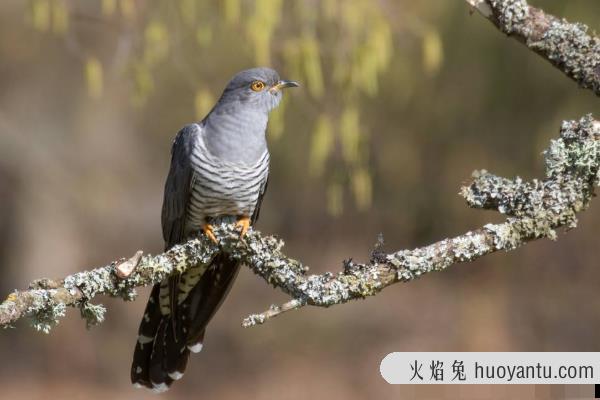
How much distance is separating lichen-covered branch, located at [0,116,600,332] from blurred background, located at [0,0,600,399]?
3.06 meters

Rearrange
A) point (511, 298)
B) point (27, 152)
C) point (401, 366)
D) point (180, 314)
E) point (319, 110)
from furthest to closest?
1. point (511, 298)
2. point (27, 152)
3. point (319, 110)
4. point (180, 314)
5. point (401, 366)

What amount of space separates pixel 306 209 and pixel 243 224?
15.7ft

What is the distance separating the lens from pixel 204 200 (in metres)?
3.70

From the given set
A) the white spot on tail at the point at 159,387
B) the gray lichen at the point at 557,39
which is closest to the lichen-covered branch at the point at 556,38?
the gray lichen at the point at 557,39

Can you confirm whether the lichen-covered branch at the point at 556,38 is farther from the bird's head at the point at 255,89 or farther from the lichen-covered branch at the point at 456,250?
the bird's head at the point at 255,89

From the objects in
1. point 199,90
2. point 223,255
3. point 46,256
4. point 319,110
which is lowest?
point 223,255

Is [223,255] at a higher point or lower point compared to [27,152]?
lower

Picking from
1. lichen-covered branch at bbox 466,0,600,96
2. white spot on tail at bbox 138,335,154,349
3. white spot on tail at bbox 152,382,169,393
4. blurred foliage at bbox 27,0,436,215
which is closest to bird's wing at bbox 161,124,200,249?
blurred foliage at bbox 27,0,436,215

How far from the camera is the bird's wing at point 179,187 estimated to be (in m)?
3.74

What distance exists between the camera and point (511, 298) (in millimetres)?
8156

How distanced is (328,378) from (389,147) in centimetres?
189

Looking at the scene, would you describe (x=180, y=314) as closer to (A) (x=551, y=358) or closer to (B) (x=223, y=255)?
(B) (x=223, y=255)

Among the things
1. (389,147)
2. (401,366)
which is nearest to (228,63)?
(389,147)

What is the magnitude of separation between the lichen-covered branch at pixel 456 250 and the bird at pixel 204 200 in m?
0.70
